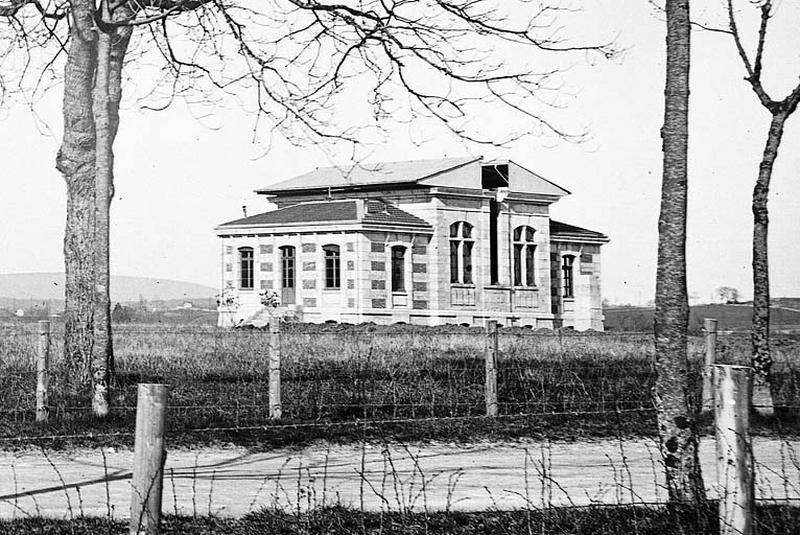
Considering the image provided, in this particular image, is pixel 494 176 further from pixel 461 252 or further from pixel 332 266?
pixel 332 266

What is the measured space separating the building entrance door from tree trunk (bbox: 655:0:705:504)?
37648 millimetres

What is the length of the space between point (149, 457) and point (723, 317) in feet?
149

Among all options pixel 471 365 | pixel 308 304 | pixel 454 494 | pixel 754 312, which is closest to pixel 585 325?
pixel 308 304

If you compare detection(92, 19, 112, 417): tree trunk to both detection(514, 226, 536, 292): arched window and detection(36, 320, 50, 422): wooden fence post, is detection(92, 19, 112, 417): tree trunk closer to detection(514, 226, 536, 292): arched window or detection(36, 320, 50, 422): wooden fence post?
detection(36, 320, 50, 422): wooden fence post

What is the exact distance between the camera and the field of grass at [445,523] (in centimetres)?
779

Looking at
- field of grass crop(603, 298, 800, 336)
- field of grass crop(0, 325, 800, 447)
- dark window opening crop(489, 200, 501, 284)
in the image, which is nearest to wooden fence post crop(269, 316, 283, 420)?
field of grass crop(0, 325, 800, 447)

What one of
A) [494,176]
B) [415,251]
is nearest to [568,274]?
[494,176]

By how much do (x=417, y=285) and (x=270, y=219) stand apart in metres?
6.43

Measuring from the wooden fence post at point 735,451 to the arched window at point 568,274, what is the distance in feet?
154

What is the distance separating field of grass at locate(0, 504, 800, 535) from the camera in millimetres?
7793

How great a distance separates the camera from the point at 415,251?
46.5 meters

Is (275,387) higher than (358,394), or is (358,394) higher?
(275,387)

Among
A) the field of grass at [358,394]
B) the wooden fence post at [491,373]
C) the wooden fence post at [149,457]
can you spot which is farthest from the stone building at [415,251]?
the wooden fence post at [149,457]

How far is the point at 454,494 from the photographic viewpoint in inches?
383
